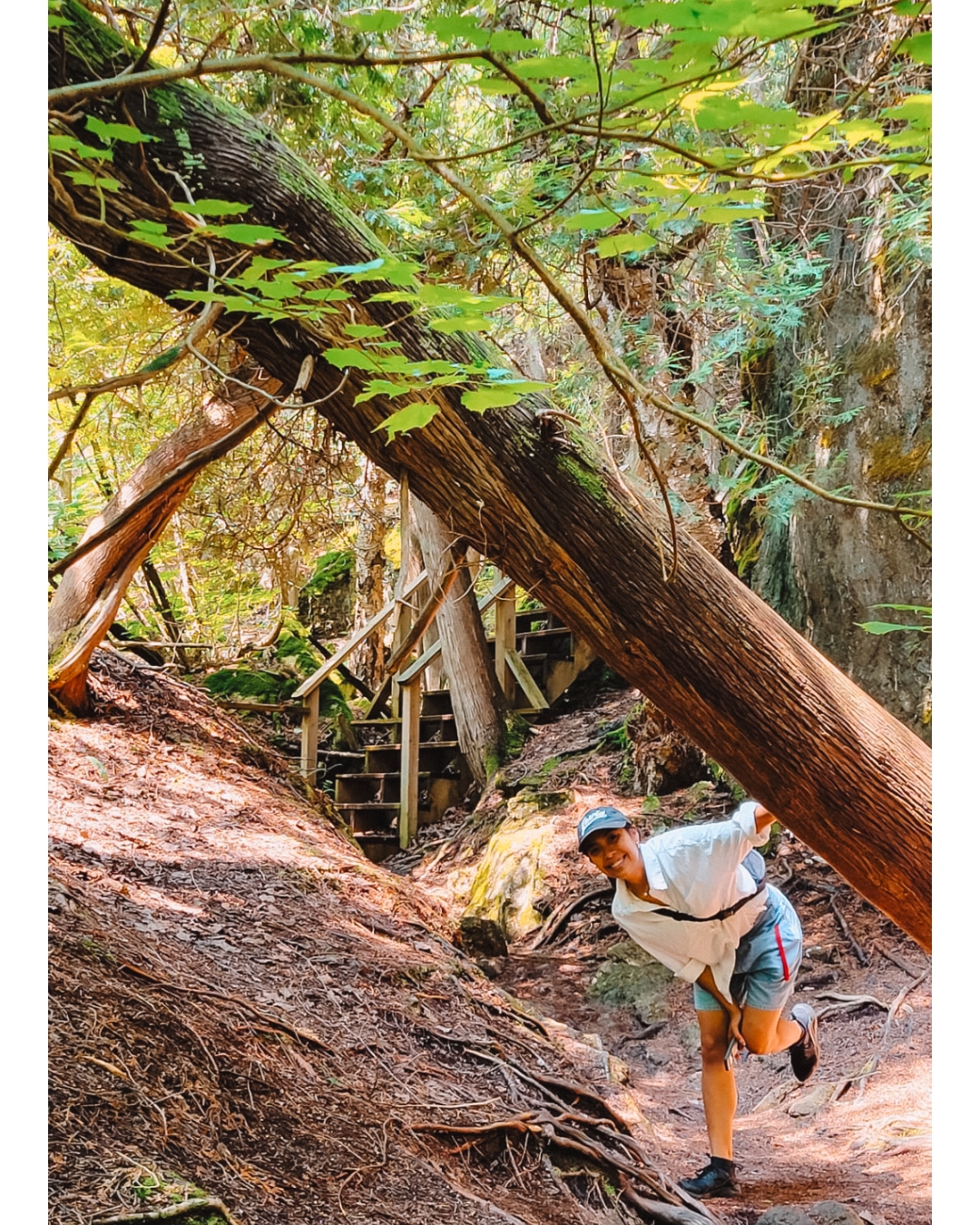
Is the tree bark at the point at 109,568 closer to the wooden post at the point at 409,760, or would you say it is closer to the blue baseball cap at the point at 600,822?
the blue baseball cap at the point at 600,822

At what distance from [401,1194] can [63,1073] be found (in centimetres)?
68

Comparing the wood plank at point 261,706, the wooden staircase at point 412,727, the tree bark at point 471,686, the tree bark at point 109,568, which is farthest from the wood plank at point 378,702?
the tree bark at point 109,568

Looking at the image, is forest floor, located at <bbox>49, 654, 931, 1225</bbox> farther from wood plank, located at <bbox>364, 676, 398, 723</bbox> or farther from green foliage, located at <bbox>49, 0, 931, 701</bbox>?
wood plank, located at <bbox>364, 676, 398, 723</bbox>

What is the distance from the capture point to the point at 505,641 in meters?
6.50

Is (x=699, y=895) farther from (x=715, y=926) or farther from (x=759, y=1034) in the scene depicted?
(x=759, y=1034)

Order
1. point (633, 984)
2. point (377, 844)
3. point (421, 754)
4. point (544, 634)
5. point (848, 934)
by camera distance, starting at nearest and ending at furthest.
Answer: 1. point (848, 934)
2. point (633, 984)
3. point (377, 844)
4. point (421, 754)
5. point (544, 634)

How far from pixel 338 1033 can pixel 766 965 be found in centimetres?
114

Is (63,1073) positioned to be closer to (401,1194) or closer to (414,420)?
(401,1194)

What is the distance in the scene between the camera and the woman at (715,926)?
245 cm

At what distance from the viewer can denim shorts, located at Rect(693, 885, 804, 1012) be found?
2.60m

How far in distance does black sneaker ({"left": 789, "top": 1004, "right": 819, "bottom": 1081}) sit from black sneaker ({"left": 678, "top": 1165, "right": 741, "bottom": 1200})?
1.70ft

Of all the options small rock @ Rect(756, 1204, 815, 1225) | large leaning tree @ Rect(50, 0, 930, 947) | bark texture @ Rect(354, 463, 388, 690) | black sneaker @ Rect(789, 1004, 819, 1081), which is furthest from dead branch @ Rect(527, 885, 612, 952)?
bark texture @ Rect(354, 463, 388, 690)

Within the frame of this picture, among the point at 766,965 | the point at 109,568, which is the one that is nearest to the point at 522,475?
the point at 766,965
